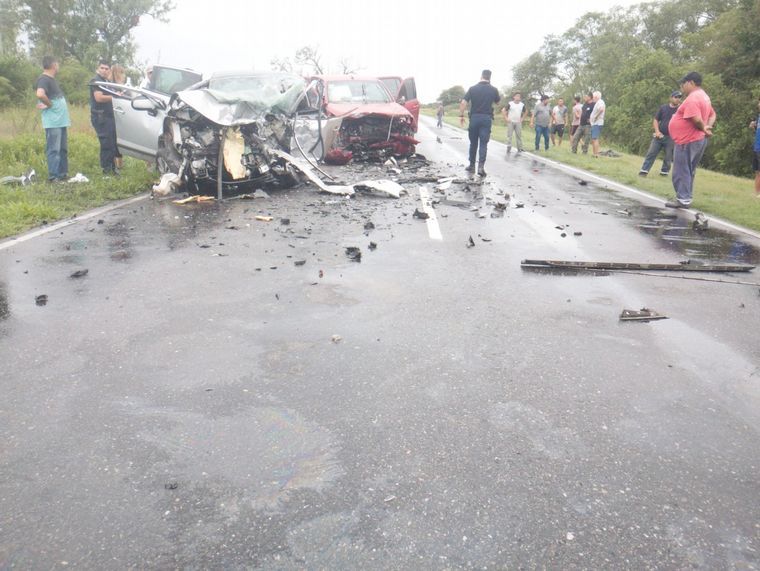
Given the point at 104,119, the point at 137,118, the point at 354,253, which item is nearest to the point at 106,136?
the point at 104,119

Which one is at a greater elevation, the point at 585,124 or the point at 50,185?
the point at 585,124

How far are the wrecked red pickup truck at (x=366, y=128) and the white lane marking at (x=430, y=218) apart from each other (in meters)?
3.56

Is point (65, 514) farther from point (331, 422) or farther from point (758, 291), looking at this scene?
point (758, 291)

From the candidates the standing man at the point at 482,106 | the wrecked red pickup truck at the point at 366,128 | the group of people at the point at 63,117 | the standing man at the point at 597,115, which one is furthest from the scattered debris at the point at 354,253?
the standing man at the point at 597,115

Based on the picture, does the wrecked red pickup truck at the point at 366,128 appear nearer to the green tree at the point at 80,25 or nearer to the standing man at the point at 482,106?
the standing man at the point at 482,106

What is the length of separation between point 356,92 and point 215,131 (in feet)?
21.9

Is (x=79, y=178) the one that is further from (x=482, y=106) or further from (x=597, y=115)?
(x=597, y=115)

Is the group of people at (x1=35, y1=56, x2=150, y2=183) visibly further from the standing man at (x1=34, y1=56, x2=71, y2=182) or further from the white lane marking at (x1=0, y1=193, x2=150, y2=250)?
the white lane marking at (x1=0, y1=193, x2=150, y2=250)

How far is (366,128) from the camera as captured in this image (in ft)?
42.8

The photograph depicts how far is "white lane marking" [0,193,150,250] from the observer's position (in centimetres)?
601

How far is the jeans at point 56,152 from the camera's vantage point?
9203mm

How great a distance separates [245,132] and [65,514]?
735 centimetres

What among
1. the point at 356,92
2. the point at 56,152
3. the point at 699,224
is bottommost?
the point at 699,224

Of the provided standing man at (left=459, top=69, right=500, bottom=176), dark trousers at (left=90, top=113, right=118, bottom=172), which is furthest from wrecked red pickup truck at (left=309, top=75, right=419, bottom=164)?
dark trousers at (left=90, top=113, right=118, bottom=172)
